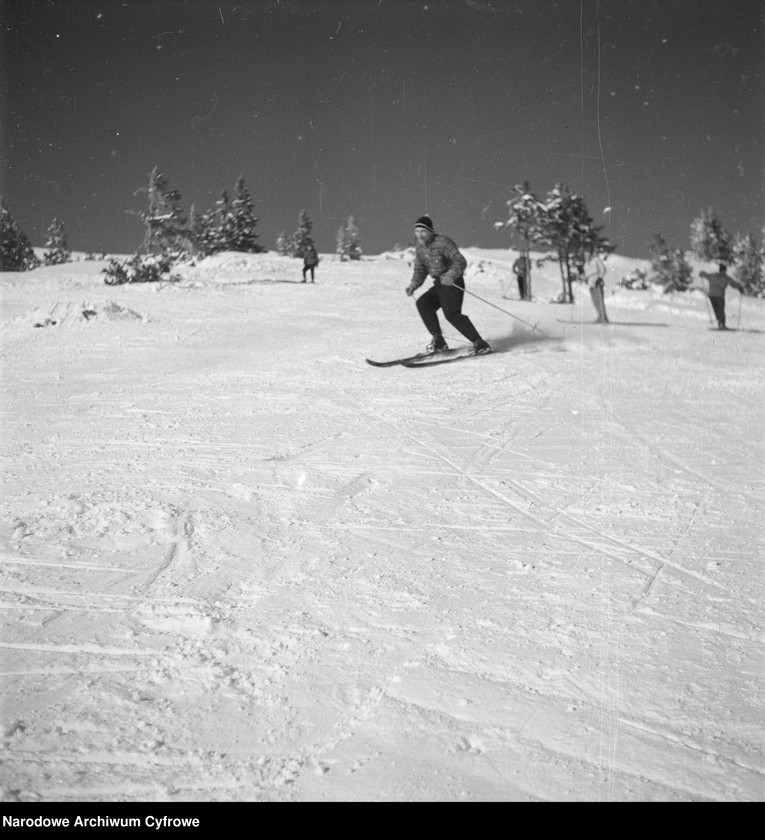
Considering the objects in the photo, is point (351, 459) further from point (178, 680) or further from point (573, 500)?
point (178, 680)

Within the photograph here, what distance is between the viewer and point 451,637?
246 centimetres

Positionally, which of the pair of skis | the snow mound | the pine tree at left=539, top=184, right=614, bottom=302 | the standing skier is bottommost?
→ the pair of skis

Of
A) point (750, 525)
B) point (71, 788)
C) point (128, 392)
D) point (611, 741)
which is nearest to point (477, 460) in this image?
point (750, 525)

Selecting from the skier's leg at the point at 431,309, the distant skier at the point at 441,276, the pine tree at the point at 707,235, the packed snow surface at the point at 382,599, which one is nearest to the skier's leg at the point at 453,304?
the distant skier at the point at 441,276

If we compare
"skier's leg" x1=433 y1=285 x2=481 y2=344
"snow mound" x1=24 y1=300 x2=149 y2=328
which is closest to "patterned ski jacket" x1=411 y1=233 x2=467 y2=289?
"skier's leg" x1=433 y1=285 x2=481 y2=344

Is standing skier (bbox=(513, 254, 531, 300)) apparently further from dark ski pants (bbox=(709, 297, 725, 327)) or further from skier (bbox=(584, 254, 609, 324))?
dark ski pants (bbox=(709, 297, 725, 327))

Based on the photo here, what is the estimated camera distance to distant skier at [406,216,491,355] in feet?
30.6

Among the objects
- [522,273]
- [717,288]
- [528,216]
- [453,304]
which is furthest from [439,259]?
[528,216]

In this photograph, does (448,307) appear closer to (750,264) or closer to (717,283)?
(717,283)

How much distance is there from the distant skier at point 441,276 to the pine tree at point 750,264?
65.6 m

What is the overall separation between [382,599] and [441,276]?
7.26 metres

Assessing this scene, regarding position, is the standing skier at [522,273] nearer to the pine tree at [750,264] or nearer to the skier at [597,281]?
the skier at [597,281]

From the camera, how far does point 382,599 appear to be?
275 centimetres

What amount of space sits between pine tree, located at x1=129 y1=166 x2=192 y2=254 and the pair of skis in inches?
1721
